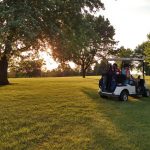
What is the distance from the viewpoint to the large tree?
18359mm

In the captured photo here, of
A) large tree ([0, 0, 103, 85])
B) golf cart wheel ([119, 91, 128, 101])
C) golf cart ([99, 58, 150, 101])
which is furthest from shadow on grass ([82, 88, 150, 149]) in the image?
large tree ([0, 0, 103, 85])

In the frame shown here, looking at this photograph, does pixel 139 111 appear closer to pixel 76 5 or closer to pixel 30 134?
pixel 30 134

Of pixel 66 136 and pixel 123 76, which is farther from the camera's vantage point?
pixel 123 76

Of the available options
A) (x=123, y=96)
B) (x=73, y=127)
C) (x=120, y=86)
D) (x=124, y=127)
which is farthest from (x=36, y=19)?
(x=124, y=127)

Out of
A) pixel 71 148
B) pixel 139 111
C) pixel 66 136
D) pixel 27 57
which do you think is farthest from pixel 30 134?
pixel 27 57

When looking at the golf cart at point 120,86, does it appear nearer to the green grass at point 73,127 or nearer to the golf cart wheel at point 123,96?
the golf cart wheel at point 123,96

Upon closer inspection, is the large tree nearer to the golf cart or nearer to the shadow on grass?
the golf cart

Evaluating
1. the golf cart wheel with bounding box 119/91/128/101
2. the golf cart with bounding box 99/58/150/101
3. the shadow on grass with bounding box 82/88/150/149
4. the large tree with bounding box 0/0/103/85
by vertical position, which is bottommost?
the shadow on grass with bounding box 82/88/150/149

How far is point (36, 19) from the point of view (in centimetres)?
1972

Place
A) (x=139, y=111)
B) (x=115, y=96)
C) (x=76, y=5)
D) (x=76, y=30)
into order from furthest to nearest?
(x=76, y=30)
(x=76, y=5)
(x=115, y=96)
(x=139, y=111)

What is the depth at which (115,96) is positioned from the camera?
1802 centimetres

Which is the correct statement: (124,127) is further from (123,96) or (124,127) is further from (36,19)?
(36,19)

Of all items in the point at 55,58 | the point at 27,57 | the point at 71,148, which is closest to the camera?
the point at 71,148

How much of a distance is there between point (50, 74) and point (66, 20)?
61.8 metres
